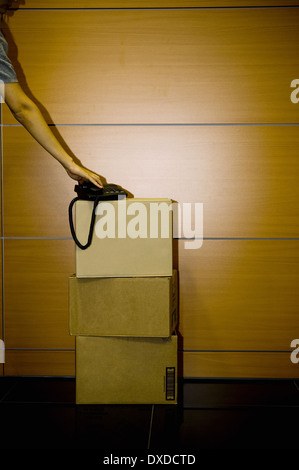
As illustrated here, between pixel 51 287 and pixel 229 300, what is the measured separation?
93 cm

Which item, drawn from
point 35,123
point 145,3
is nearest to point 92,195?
point 35,123

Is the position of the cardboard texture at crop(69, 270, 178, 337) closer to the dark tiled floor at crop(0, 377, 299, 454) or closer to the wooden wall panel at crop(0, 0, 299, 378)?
the dark tiled floor at crop(0, 377, 299, 454)

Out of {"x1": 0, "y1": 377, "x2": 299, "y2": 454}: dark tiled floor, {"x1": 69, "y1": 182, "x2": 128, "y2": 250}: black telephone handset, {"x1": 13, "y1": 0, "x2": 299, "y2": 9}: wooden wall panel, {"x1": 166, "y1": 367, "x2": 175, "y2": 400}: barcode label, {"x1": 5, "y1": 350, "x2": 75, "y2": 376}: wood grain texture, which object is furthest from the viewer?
{"x1": 5, "y1": 350, "x2": 75, "y2": 376}: wood grain texture

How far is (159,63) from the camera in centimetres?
225

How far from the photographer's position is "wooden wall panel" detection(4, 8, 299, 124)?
2.24 m

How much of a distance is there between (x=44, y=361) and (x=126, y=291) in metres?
0.81

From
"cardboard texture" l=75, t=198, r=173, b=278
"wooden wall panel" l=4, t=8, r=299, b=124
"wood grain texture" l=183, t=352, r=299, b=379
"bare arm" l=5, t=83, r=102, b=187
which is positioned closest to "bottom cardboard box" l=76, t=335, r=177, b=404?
"cardboard texture" l=75, t=198, r=173, b=278

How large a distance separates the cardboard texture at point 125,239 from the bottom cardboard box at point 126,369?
0.31m

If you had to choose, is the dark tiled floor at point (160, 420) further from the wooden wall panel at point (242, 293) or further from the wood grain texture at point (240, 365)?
the wooden wall panel at point (242, 293)

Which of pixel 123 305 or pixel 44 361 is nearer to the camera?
pixel 123 305

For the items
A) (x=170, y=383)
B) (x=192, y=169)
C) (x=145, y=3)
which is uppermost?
(x=145, y=3)

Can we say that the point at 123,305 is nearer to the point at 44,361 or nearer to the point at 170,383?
the point at 170,383
